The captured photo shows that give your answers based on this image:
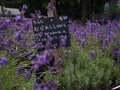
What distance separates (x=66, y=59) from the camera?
6086 mm

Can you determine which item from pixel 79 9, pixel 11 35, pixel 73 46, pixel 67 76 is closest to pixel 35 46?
pixel 11 35

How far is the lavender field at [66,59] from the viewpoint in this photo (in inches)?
157

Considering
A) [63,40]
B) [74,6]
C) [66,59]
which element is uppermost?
[63,40]

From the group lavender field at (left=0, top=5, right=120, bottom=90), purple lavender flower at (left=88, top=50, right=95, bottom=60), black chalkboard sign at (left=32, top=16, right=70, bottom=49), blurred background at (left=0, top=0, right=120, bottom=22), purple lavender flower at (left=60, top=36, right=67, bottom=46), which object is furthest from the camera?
blurred background at (left=0, top=0, right=120, bottom=22)

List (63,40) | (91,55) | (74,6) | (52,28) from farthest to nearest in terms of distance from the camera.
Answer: (74,6)
(91,55)
(52,28)
(63,40)

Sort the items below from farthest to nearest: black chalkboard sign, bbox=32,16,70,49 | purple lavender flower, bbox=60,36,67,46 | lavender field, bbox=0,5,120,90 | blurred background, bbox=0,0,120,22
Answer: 1. blurred background, bbox=0,0,120,22
2. black chalkboard sign, bbox=32,16,70,49
3. purple lavender flower, bbox=60,36,67,46
4. lavender field, bbox=0,5,120,90

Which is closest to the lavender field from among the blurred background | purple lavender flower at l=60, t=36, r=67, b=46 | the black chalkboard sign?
purple lavender flower at l=60, t=36, r=67, b=46

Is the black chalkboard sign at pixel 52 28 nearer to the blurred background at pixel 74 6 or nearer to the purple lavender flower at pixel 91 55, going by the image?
the purple lavender flower at pixel 91 55

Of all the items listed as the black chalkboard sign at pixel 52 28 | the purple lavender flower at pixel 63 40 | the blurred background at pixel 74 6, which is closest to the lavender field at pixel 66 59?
Result: the purple lavender flower at pixel 63 40

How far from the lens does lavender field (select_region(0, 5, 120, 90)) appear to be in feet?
13.1

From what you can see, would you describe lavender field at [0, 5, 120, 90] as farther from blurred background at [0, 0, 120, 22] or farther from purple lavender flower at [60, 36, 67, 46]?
blurred background at [0, 0, 120, 22]

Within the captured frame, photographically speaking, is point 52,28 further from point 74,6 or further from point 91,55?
point 74,6


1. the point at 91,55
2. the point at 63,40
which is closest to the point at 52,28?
the point at 63,40

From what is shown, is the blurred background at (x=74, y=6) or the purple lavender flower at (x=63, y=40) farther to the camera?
the blurred background at (x=74, y=6)
